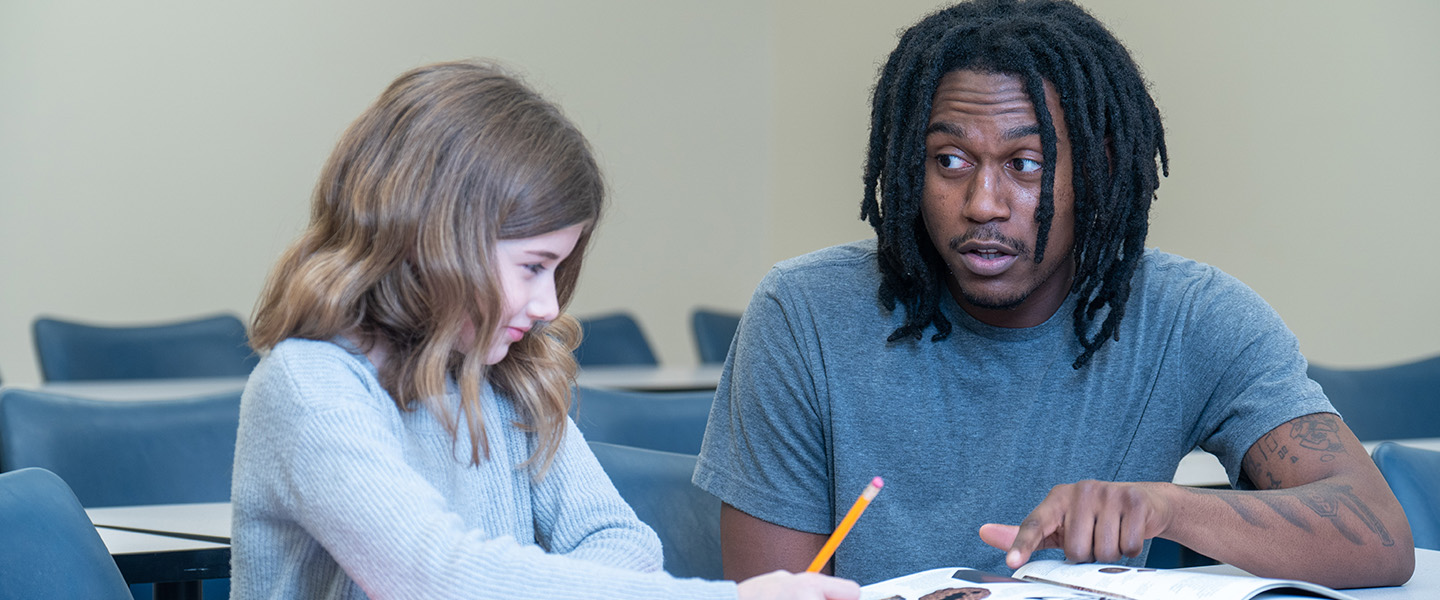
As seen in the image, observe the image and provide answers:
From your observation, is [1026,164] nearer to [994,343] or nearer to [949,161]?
[949,161]

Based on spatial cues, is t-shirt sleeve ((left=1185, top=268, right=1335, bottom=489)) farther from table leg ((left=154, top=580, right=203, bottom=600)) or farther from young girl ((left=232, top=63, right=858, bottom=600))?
table leg ((left=154, top=580, right=203, bottom=600))

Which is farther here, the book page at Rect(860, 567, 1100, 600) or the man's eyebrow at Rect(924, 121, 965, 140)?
the man's eyebrow at Rect(924, 121, 965, 140)

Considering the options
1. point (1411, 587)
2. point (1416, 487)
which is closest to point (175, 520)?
point (1411, 587)

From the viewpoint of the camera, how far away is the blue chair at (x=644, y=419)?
1847 millimetres

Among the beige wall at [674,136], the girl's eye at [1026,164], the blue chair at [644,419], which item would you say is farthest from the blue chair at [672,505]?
the beige wall at [674,136]

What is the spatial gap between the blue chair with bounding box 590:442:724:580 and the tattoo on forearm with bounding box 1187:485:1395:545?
0.60 m

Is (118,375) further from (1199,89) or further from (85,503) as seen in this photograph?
(1199,89)

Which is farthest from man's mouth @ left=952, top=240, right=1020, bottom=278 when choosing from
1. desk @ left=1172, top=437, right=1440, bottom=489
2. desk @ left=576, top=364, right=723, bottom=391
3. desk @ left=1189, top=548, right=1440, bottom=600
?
desk @ left=576, top=364, right=723, bottom=391

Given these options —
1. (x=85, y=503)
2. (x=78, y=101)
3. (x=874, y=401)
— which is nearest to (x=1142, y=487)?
(x=874, y=401)

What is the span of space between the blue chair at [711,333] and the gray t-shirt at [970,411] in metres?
2.59

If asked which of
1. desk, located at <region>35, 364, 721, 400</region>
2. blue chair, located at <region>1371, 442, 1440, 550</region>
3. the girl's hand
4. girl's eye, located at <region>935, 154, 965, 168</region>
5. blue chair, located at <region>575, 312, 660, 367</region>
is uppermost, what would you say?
girl's eye, located at <region>935, 154, 965, 168</region>

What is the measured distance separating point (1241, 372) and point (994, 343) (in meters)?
0.24

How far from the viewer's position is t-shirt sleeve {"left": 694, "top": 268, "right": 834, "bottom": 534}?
1.34 m

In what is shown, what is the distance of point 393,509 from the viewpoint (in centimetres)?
84
